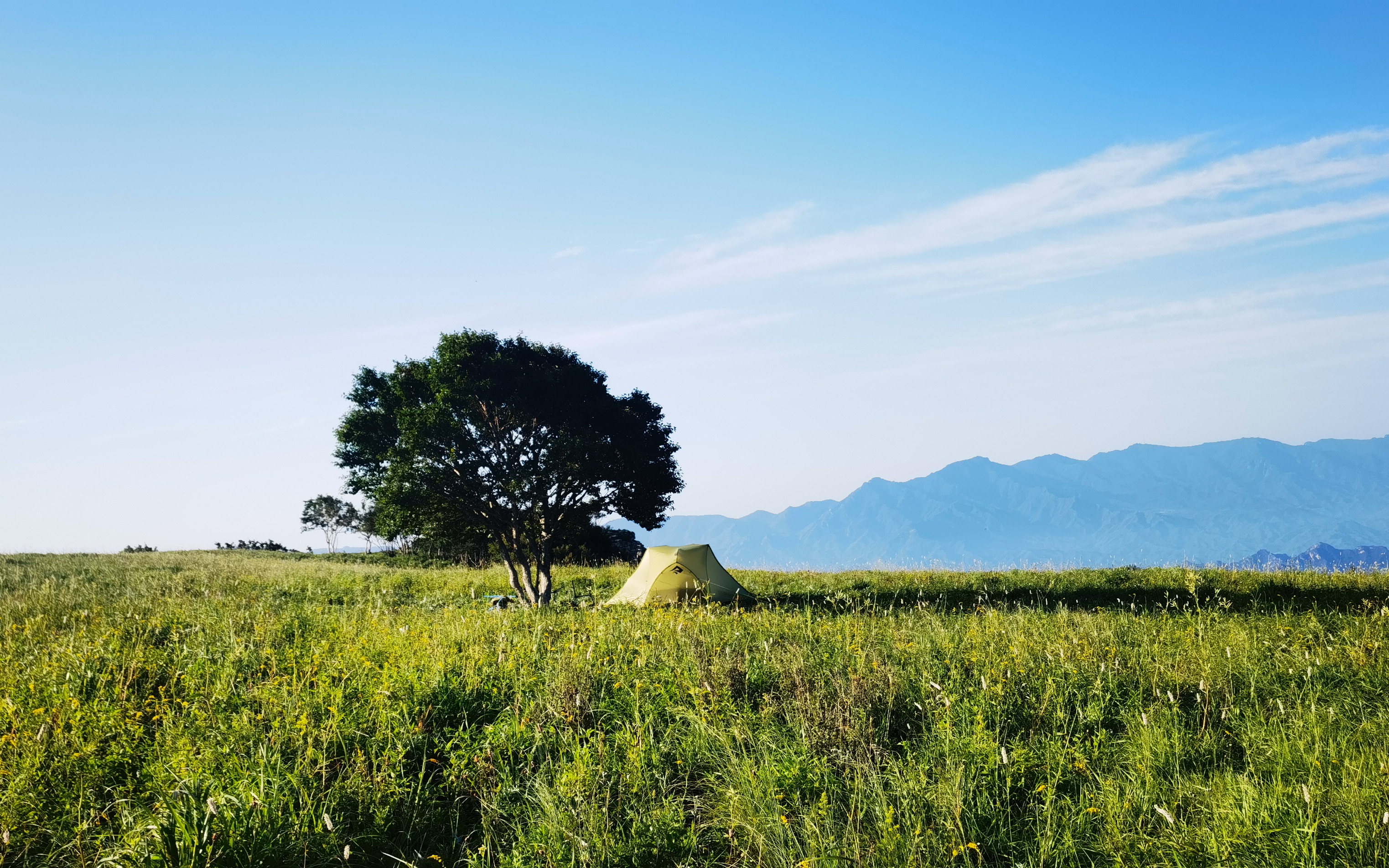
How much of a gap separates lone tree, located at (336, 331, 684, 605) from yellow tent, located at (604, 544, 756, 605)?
13.3ft

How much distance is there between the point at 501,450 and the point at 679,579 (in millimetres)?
7842

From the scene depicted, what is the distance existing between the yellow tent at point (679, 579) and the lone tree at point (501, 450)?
13.3ft

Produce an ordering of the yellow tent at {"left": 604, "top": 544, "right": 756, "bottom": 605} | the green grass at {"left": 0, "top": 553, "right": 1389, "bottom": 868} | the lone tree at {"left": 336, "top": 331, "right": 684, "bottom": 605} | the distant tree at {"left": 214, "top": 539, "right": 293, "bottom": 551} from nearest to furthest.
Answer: the green grass at {"left": 0, "top": 553, "right": 1389, "bottom": 868} → the yellow tent at {"left": 604, "top": 544, "right": 756, "bottom": 605} → the lone tree at {"left": 336, "top": 331, "right": 684, "bottom": 605} → the distant tree at {"left": 214, "top": 539, "right": 293, "bottom": 551}

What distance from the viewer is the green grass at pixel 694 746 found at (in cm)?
393

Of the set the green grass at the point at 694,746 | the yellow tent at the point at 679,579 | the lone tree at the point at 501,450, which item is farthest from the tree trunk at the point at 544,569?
Result: the green grass at the point at 694,746

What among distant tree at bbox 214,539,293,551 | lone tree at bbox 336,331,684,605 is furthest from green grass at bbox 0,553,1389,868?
distant tree at bbox 214,539,293,551

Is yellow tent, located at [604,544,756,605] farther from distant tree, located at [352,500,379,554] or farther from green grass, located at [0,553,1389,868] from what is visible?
distant tree, located at [352,500,379,554]

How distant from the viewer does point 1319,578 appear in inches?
770

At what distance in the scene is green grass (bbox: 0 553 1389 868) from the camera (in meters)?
3.93

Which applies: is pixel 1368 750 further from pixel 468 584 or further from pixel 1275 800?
pixel 468 584

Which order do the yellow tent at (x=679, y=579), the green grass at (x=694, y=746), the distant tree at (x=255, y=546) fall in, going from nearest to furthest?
the green grass at (x=694, y=746), the yellow tent at (x=679, y=579), the distant tree at (x=255, y=546)

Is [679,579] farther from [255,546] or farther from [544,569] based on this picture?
[255,546]

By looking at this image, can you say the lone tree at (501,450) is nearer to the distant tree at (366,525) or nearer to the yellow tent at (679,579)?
the yellow tent at (679,579)

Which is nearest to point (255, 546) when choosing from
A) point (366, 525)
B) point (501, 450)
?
point (366, 525)
